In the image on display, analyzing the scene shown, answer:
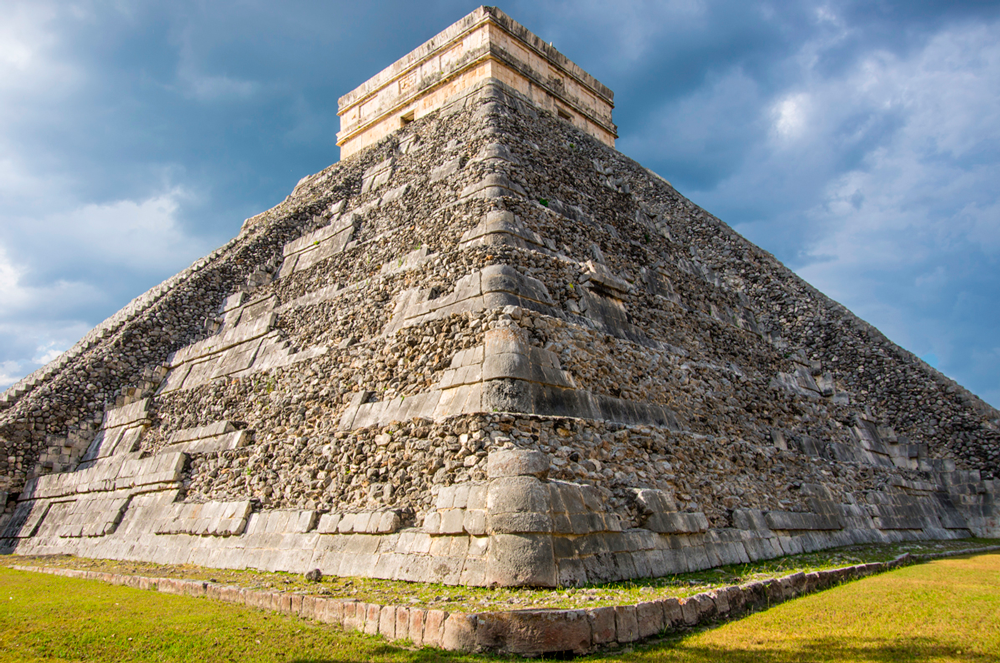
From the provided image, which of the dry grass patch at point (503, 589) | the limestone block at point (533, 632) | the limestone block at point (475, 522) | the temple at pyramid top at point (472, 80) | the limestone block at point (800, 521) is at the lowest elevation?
the limestone block at point (533, 632)

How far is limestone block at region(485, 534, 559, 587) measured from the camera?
18.0 ft

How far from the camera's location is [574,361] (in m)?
7.96

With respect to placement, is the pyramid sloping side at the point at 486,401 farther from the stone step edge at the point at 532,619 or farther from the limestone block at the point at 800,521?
the stone step edge at the point at 532,619

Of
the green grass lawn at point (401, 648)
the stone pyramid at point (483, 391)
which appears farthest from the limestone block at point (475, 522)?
the green grass lawn at point (401, 648)

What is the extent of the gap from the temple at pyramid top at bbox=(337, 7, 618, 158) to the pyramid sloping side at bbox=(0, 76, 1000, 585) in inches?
36.3

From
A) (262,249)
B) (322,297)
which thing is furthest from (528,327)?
(262,249)

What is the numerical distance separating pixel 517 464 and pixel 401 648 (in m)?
2.18

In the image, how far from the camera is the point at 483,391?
7051 millimetres

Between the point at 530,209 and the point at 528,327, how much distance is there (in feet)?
9.92

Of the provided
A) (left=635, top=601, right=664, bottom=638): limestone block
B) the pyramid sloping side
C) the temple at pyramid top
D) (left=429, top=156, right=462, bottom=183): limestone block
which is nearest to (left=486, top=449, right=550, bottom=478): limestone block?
the pyramid sloping side

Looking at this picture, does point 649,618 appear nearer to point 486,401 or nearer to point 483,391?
point 486,401

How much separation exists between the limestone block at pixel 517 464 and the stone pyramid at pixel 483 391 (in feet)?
0.10

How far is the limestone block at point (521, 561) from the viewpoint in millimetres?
5484

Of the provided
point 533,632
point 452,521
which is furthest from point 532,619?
point 452,521
